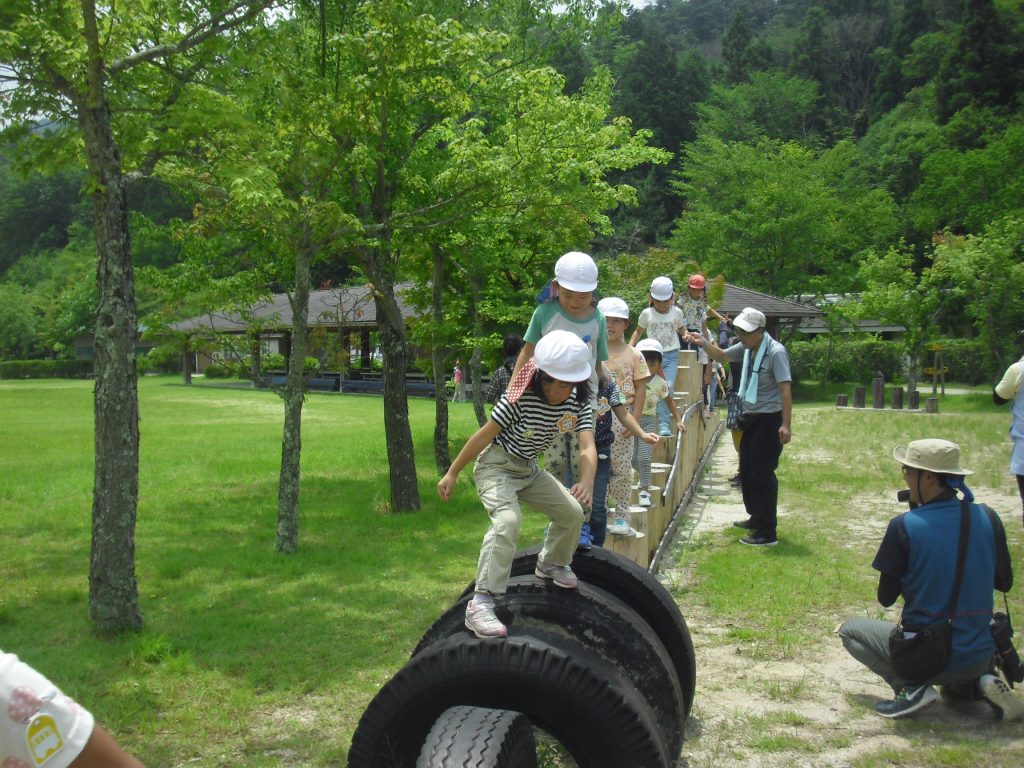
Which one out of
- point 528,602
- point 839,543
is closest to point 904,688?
point 528,602

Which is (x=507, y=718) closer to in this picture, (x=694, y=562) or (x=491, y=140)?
(x=694, y=562)

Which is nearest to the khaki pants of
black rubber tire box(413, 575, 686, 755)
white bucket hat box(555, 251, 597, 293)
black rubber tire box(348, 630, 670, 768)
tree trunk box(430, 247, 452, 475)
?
black rubber tire box(413, 575, 686, 755)

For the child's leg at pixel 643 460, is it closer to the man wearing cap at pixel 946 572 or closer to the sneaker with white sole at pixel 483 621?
the man wearing cap at pixel 946 572

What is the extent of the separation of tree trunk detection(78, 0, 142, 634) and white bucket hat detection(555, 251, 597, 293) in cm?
285

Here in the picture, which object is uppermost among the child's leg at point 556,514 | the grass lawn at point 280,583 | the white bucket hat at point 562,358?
the white bucket hat at point 562,358

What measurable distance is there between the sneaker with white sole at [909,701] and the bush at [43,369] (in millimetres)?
58347

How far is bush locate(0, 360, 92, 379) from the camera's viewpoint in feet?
183

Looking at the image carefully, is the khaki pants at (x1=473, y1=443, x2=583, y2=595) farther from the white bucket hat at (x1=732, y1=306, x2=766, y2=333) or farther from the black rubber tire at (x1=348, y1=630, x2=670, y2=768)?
the white bucket hat at (x1=732, y1=306, x2=766, y2=333)

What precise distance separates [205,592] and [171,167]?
3.80 meters

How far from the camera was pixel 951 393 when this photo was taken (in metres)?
29.7

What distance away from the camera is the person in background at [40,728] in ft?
4.76

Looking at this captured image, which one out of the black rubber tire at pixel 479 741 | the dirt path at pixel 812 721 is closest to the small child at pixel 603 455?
the dirt path at pixel 812 721

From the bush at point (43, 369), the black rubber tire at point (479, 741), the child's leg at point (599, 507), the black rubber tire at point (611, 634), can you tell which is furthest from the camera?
the bush at point (43, 369)

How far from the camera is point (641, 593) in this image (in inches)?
178
